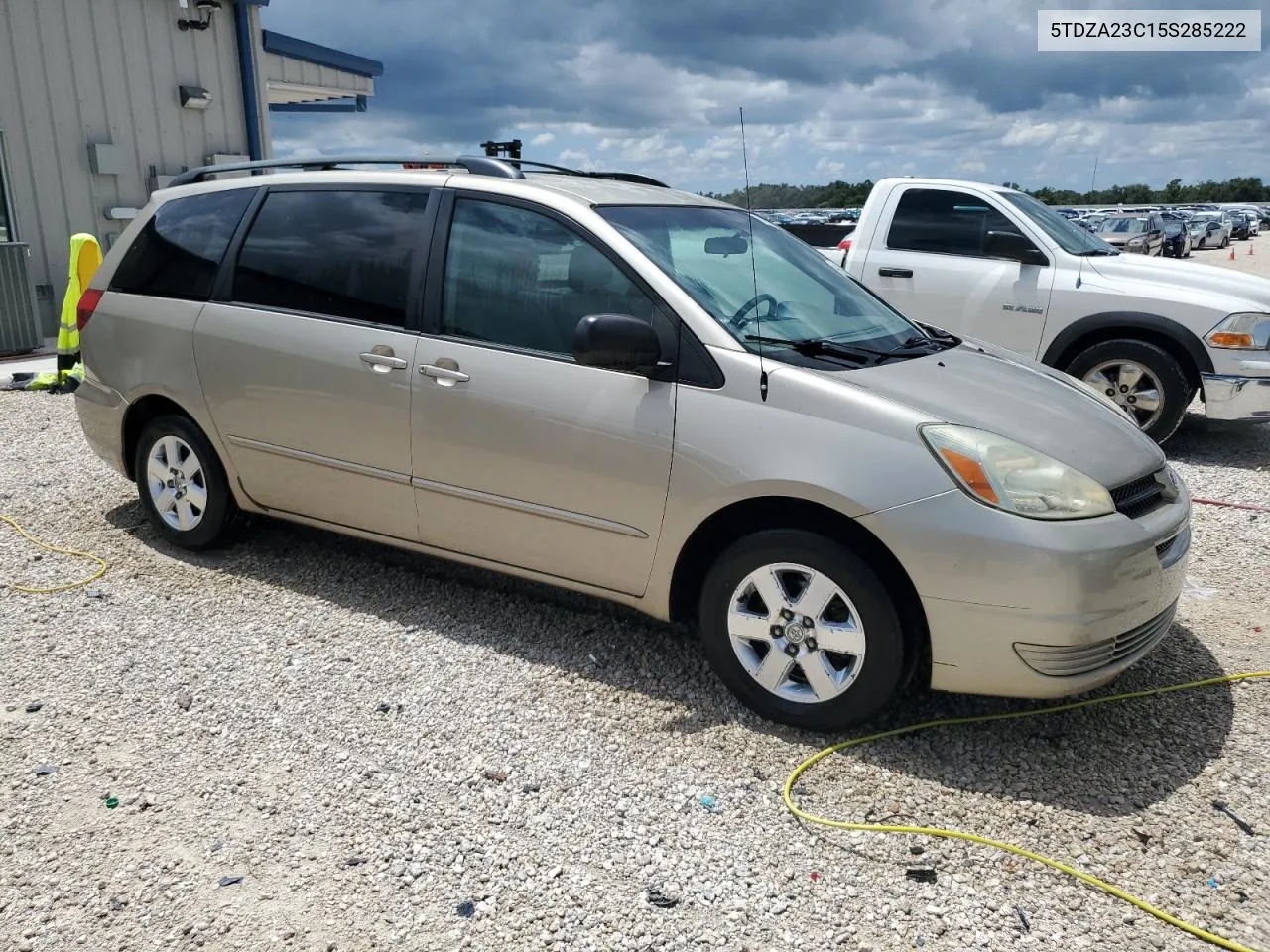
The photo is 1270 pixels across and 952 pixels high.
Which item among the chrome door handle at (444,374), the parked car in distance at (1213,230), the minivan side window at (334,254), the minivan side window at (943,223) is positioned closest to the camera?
the chrome door handle at (444,374)

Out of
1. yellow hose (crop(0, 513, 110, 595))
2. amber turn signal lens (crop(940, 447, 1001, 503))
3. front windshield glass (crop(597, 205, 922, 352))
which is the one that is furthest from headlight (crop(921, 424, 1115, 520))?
yellow hose (crop(0, 513, 110, 595))

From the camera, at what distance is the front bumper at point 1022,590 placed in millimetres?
2947

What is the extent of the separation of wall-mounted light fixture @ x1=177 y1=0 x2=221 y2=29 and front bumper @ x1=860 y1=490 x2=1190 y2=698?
12657 millimetres

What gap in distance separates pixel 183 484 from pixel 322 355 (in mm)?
1230

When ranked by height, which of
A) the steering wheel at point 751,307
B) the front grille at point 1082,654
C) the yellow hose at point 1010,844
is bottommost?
the yellow hose at point 1010,844

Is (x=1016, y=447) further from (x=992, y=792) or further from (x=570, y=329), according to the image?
(x=570, y=329)

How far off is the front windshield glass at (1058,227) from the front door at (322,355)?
537cm

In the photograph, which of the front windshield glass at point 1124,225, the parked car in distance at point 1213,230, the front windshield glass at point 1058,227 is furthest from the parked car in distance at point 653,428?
the parked car in distance at point 1213,230

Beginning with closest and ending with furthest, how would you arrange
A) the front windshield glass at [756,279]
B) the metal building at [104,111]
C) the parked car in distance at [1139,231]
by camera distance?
the front windshield glass at [756,279], the metal building at [104,111], the parked car in distance at [1139,231]

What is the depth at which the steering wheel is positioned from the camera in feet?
11.6

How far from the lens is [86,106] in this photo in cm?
1162

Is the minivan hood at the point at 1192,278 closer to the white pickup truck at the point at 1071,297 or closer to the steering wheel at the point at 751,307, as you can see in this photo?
the white pickup truck at the point at 1071,297

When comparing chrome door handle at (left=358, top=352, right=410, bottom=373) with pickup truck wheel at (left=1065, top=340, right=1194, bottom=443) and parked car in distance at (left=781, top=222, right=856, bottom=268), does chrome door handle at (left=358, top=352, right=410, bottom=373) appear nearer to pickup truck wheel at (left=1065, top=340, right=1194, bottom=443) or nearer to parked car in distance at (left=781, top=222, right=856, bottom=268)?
pickup truck wheel at (left=1065, top=340, right=1194, bottom=443)

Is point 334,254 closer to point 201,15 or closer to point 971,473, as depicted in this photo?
point 971,473
